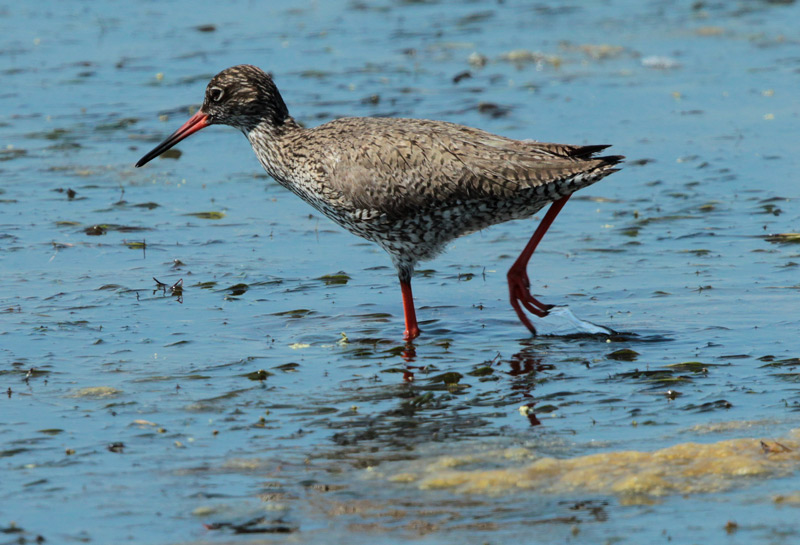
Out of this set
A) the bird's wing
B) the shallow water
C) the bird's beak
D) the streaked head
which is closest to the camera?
the shallow water

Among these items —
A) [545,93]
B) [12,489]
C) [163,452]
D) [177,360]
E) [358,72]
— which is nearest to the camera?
[12,489]

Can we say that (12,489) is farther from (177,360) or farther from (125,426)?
(177,360)

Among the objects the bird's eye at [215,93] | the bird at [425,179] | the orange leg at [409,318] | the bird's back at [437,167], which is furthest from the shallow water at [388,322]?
the bird's eye at [215,93]

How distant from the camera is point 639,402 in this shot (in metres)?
7.10

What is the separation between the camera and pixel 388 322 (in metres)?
8.98

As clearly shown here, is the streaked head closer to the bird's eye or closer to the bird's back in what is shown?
the bird's eye

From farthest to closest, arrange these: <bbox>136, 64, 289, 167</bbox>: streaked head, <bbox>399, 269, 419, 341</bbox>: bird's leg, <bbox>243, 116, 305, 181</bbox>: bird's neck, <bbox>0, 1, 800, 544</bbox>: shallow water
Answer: <bbox>136, 64, 289, 167</bbox>: streaked head < <bbox>243, 116, 305, 181</bbox>: bird's neck < <bbox>399, 269, 419, 341</bbox>: bird's leg < <bbox>0, 1, 800, 544</bbox>: shallow water

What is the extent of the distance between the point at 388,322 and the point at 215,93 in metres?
2.32

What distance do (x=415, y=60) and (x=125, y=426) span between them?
38.4 ft

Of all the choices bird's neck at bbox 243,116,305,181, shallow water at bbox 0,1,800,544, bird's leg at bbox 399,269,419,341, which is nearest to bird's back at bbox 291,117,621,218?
bird's neck at bbox 243,116,305,181

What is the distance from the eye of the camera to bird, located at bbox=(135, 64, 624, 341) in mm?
8172

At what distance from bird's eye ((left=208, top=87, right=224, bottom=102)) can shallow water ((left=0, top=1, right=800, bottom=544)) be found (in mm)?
1568

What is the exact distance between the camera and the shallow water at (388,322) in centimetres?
581

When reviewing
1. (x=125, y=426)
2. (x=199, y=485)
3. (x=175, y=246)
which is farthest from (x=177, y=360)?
(x=175, y=246)
